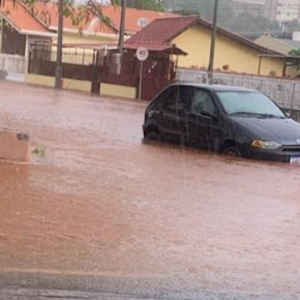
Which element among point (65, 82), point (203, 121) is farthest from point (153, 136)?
point (65, 82)

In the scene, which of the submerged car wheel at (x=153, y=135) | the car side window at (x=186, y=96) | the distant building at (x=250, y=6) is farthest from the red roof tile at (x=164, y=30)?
the car side window at (x=186, y=96)

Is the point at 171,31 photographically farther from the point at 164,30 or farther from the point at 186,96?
the point at 186,96

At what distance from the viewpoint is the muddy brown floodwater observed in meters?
7.07

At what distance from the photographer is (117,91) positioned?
4431 cm

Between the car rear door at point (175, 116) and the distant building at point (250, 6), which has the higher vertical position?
the distant building at point (250, 6)

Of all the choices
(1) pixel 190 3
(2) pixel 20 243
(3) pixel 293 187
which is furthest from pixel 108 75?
(2) pixel 20 243

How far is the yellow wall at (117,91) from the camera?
42862mm

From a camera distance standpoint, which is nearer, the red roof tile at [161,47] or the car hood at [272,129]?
the car hood at [272,129]

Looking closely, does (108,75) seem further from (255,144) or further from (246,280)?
(246,280)

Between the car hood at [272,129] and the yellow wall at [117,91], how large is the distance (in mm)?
26898

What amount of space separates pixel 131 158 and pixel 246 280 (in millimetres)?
7987

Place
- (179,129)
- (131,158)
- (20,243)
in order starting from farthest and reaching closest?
(179,129) → (131,158) → (20,243)

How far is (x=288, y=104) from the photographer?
35438mm

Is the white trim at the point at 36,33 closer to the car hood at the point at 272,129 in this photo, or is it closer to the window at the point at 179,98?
the window at the point at 179,98
